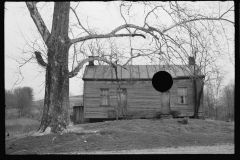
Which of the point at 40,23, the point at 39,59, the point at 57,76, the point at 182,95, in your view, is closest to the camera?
the point at 57,76

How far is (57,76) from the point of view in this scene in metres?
11.2

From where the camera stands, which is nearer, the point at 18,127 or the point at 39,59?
the point at 39,59

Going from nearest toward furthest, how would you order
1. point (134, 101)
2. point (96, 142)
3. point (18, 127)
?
point (96, 142) < point (18, 127) < point (134, 101)

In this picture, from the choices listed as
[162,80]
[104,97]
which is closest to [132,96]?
[104,97]

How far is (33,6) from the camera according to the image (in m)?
11.0

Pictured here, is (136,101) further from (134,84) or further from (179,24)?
(179,24)

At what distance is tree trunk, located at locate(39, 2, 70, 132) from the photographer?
11156mm

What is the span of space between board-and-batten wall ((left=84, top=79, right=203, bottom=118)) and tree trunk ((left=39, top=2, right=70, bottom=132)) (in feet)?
52.8

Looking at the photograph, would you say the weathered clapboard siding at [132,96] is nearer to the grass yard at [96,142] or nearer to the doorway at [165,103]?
the doorway at [165,103]

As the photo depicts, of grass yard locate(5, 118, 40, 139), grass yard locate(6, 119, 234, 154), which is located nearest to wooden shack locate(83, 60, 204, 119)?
grass yard locate(5, 118, 40, 139)

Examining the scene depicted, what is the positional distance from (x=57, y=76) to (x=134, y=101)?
1712 cm

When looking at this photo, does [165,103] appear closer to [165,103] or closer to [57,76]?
[165,103]

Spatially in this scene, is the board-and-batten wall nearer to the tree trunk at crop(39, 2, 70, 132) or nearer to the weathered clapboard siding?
the weathered clapboard siding
